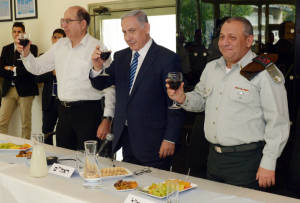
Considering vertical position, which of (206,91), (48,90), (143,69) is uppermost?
(143,69)

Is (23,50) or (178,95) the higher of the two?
(23,50)

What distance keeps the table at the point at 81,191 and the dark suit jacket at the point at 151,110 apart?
1.31 feet

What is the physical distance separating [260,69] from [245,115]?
244mm

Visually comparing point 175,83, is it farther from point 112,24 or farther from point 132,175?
point 112,24

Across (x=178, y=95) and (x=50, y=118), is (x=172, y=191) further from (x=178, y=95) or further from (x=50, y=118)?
(x=50, y=118)

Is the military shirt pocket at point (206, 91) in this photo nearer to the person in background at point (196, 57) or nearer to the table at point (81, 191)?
the table at point (81, 191)

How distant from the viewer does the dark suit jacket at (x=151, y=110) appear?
241 cm

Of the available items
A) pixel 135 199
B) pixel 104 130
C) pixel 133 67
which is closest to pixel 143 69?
pixel 133 67

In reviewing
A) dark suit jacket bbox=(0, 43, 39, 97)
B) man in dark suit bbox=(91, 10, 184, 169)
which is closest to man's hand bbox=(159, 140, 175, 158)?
man in dark suit bbox=(91, 10, 184, 169)

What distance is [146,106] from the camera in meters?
2.41

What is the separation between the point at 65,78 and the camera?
9.84 feet

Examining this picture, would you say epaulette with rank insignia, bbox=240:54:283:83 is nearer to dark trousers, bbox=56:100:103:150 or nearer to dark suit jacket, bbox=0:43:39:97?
dark trousers, bbox=56:100:103:150

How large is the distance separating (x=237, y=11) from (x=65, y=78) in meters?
1.41

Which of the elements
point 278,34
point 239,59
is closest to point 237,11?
point 278,34
